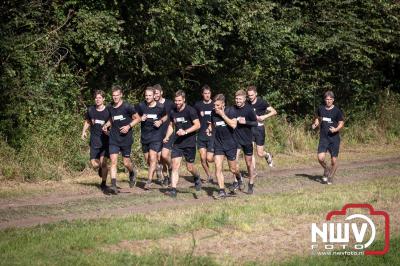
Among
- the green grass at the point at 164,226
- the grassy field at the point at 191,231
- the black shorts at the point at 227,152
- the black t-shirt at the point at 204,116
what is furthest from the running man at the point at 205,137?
the green grass at the point at 164,226

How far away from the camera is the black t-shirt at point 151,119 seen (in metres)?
15.1

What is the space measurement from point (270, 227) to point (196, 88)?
13275 millimetres

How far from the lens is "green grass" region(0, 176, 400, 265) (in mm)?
9000

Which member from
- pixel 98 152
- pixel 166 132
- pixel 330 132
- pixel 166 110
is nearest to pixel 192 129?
pixel 166 132

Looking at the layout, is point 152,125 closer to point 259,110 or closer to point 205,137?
point 205,137

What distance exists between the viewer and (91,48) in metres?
18.8

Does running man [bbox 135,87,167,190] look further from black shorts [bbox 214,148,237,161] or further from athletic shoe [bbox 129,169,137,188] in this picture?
black shorts [bbox 214,148,237,161]

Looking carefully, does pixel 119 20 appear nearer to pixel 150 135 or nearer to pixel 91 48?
pixel 91 48

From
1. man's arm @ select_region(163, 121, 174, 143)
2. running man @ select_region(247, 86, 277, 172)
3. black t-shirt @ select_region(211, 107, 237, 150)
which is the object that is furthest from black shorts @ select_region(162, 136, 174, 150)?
running man @ select_region(247, 86, 277, 172)

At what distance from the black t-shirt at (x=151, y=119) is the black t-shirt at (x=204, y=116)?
5.12 feet

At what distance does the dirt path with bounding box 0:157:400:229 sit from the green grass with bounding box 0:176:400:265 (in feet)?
2.53

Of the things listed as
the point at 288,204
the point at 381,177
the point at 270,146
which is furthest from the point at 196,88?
the point at 288,204

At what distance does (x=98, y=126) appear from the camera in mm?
15047

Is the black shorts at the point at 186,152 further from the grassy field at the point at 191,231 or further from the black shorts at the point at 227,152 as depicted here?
the black shorts at the point at 227,152
